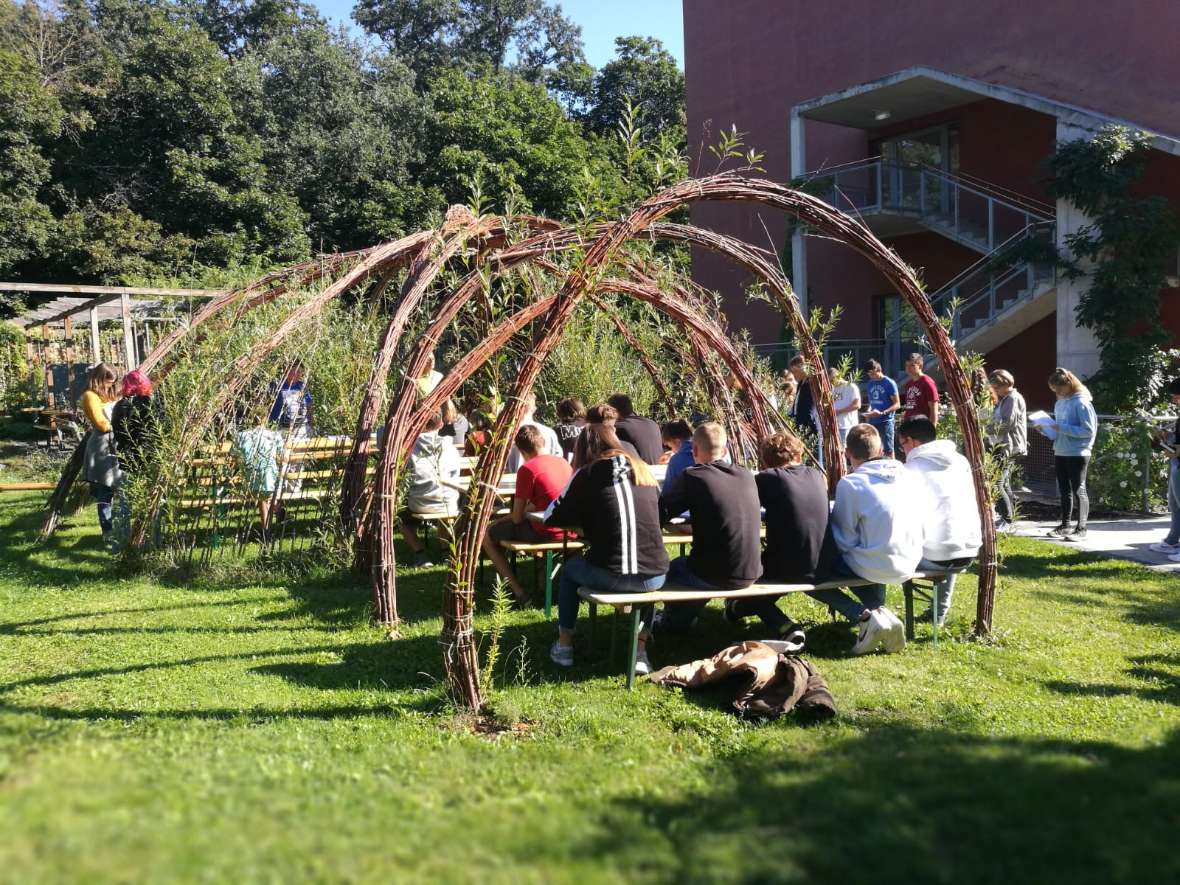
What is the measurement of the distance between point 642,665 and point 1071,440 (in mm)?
5362

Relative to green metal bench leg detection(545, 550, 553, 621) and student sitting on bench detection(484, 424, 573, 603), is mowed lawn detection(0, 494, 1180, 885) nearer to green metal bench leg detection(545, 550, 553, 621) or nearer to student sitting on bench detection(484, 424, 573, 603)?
green metal bench leg detection(545, 550, 553, 621)

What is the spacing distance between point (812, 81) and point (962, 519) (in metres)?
17.4

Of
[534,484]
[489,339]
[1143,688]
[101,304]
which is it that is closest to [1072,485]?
[1143,688]

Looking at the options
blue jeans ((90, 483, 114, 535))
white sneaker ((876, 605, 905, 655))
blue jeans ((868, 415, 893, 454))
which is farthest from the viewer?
blue jeans ((868, 415, 893, 454))

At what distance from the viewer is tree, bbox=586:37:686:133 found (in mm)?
34094

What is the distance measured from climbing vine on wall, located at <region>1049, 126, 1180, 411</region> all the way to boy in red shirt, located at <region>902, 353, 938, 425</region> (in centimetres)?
554

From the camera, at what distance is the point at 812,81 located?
2061 centimetres

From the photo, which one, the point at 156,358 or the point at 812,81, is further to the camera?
the point at 812,81

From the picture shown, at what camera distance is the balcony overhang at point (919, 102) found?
586 inches

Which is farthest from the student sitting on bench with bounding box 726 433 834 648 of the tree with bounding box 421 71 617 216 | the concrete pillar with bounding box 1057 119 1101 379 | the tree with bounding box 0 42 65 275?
the tree with bounding box 0 42 65 275

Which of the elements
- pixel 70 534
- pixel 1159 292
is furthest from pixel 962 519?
pixel 1159 292

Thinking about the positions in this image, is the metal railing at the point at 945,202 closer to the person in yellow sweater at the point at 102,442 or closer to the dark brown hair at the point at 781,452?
the dark brown hair at the point at 781,452

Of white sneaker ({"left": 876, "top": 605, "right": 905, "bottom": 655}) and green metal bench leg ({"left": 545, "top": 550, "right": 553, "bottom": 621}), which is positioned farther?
green metal bench leg ({"left": 545, "top": 550, "right": 553, "bottom": 621})

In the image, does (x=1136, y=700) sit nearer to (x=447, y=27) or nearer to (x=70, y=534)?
(x=70, y=534)
